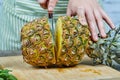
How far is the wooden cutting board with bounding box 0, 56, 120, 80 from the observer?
114 cm

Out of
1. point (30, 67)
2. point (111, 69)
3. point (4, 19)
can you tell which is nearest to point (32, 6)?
point (4, 19)

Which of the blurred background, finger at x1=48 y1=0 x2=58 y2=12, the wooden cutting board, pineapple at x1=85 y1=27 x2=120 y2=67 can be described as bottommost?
the wooden cutting board

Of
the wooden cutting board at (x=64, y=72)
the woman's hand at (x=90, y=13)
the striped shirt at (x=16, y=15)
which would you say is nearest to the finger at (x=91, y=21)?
the woman's hand at (x=90, y=13)

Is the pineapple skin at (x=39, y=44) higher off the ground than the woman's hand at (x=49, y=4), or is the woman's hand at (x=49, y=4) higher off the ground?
the woman's hand at (x=49, y=4)

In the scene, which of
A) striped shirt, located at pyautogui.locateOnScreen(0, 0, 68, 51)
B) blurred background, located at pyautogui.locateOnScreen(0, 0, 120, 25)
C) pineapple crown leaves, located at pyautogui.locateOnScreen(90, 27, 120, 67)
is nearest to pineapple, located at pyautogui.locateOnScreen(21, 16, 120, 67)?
pineapple crown leaves, located at pyautogui.locateOnScreen(90, 27, 120, 67)

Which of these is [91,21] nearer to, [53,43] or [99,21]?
[99,21]

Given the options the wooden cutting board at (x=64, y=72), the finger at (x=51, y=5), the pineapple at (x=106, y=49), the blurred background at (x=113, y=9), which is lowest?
the wooden cutting board at (x=64, y=72)

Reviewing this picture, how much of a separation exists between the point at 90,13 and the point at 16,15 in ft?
1.47

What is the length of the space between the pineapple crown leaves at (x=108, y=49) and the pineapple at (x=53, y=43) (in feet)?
0.16

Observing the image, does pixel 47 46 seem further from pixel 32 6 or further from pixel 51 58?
pixel 32 6

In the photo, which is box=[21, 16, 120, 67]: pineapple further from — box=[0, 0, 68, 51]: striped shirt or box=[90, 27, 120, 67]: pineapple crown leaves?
box=[0, 0, 68, 51]: striped shirt

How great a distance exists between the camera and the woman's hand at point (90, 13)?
1322 millimetres

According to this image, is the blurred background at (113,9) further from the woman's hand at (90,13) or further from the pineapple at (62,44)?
the pineapple at (62,44)

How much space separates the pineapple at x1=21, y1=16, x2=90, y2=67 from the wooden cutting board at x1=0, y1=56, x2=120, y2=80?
1.3 inches
